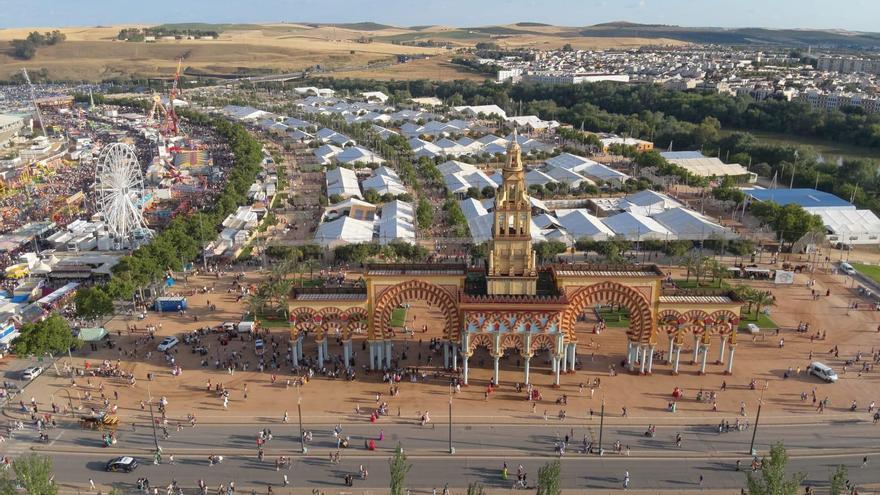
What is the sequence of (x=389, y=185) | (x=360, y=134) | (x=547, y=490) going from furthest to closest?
1. (x=360, y=134)
2. (x=389, y=185)
3. (x=547, y=490)

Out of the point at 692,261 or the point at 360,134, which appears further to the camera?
the point at 360,134

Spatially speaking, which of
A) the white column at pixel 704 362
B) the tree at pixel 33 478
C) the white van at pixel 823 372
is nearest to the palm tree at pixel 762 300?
the white van at pixel 823 372

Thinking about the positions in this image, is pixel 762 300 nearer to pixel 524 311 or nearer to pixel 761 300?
pixel 761 300

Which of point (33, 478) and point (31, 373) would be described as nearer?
point (33, 478)

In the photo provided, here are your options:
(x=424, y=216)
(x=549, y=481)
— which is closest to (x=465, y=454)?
(x=549, y=481)

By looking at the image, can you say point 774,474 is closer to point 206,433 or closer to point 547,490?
point 547,490

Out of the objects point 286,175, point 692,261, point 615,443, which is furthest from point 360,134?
point 615,443
